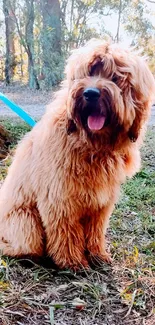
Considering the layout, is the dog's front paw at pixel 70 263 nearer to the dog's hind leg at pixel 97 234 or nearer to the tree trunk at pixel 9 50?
the dog's hind leg at pixel 97 234

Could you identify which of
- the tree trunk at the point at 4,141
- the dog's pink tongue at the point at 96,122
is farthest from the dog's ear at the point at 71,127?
the tree trunk at the point at 4,141

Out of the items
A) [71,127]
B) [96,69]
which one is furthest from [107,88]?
[71,127]

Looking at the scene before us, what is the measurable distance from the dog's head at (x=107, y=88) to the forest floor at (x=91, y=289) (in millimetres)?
1203

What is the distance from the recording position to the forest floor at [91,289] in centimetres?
261

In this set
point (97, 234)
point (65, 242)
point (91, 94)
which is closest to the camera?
point (91, 94)

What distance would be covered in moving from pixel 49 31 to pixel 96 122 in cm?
1199

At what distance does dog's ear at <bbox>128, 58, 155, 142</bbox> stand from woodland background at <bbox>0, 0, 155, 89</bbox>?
34.3 ft

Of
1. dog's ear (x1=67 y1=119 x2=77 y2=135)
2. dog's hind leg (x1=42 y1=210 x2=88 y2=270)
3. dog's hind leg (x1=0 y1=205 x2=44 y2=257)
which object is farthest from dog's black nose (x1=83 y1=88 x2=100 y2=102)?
dog's hind leg (x1=0 y1=205 x2=44 y2=257)

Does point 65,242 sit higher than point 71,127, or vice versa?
point 71,127

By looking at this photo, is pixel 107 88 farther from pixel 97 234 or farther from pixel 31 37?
pixel 31 37

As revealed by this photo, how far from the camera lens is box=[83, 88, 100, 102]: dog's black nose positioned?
2.56 m

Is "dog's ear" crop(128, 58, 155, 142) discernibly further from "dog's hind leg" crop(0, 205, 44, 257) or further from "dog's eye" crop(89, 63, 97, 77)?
"dog's hind leg" crop(0, 205, 44, 257)

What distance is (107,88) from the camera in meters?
2.62

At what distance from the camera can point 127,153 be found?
10.3 ft
